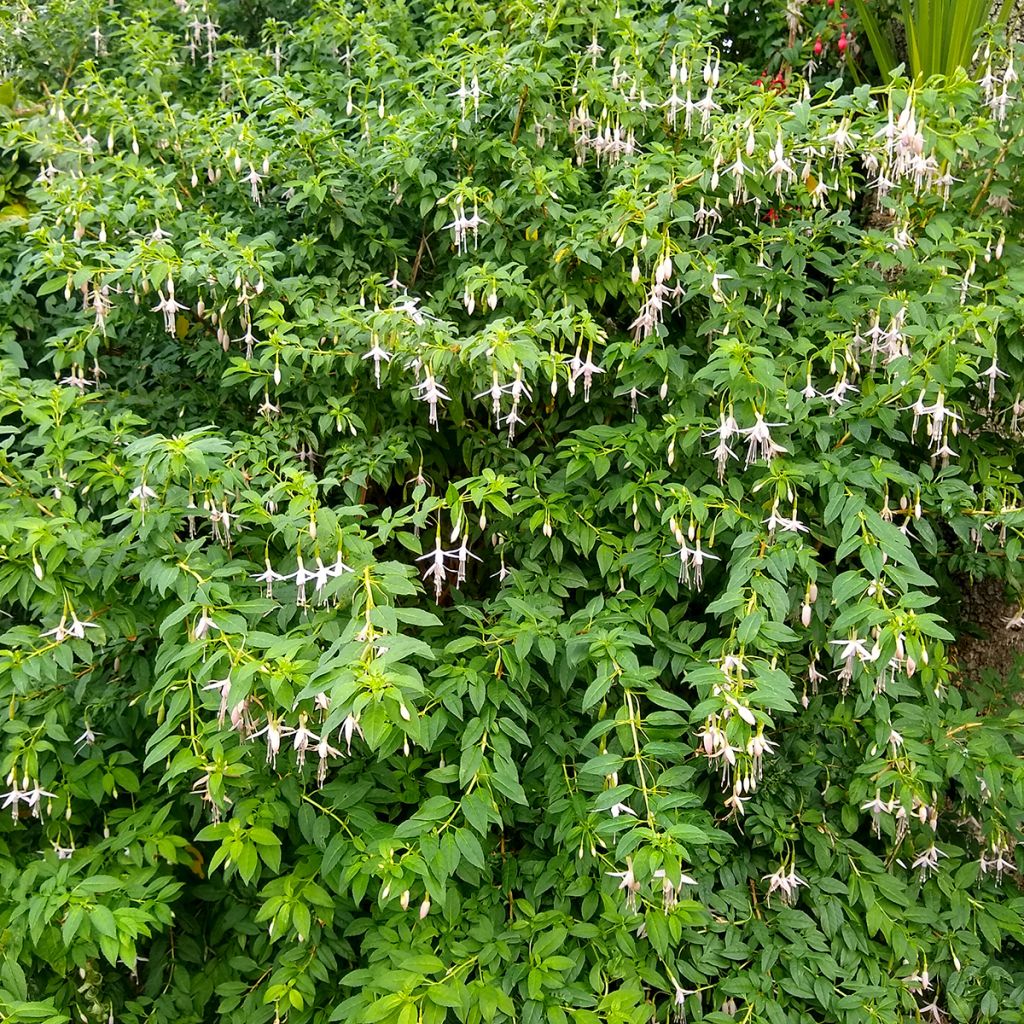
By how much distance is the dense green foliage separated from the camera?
6.88 feet

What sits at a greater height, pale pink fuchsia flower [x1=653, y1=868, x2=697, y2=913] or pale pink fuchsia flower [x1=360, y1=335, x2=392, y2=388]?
pale pink fuchsia flower [x1=360, y1=335, x2=392, y2=388]

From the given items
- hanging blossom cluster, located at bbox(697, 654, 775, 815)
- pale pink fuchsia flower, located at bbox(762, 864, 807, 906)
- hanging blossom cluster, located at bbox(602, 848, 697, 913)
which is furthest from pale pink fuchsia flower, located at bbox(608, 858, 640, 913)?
pale pink fuchsia flower, located at bbox(762, 864, 807, 906)

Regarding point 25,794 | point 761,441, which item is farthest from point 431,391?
point 25,794

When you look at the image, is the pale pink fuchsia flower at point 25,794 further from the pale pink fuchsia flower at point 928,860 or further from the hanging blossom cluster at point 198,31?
the hanging blossom cluster at point 198,31

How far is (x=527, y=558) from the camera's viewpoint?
8.42 ft

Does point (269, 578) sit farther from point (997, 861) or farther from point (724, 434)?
point (997, 861)

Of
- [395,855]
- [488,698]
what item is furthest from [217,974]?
[488,698]

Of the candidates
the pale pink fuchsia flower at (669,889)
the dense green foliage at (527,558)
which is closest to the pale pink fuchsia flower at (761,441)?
the dense green foliage at (527,558)

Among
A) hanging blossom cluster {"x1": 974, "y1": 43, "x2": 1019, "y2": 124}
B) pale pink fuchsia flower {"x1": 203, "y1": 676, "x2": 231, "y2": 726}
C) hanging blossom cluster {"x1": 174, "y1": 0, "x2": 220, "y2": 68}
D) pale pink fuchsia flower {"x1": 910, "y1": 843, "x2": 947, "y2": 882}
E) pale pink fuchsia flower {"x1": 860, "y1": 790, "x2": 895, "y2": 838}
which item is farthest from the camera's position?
hanging blossom cluster {"x1": 174, "y1": 0, "x2": 220, "y2": 68}

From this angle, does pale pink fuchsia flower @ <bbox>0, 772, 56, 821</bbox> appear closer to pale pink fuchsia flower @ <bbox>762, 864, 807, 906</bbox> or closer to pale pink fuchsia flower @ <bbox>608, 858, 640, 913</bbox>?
pale pink fuchsia flower @ <bbox>608, 858, 640, 913</bbox>

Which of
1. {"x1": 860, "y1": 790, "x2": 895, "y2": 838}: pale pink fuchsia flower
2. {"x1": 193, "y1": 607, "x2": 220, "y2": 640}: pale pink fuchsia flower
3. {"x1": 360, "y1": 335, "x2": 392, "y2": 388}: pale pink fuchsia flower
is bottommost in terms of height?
{"x1": 860, "y1": 790, "x2": 895, "y2": 838}: pale pink fuchsia flower

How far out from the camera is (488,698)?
2.22 metres

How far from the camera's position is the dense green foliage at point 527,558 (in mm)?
2098

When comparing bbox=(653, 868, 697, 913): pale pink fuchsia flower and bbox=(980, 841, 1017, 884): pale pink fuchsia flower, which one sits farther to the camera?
bbox=(980, 841, 1017, 884): pale pink fuchsia flower
